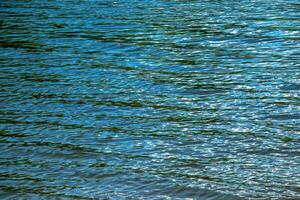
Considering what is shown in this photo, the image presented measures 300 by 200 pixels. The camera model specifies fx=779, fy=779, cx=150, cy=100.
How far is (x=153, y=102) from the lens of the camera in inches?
456

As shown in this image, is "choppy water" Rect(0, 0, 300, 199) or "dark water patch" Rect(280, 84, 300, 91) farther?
"dark water patch" Rect(280, 84, 300, 91)

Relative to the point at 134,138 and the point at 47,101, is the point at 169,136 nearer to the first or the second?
the point at 134,138

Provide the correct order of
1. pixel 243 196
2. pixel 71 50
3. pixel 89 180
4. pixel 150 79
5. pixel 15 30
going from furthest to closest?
pixel 15 30
pixel 71 50
pixel 150 79
pixel 89 180
pixel 243 196

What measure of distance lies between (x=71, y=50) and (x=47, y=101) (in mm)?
3033

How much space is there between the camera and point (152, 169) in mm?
9102

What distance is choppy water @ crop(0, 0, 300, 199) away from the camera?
8844mm

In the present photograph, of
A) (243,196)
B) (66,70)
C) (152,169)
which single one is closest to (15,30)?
(66,70)

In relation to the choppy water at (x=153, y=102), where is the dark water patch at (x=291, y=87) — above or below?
below

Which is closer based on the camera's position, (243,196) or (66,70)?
(243,196)

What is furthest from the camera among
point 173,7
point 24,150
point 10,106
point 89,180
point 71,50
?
point 173,7

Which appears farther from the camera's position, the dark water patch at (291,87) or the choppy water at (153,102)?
the dark water patch at (291,87)

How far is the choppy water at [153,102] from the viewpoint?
29.0 ft

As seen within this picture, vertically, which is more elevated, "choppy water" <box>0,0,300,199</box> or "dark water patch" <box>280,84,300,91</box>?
"choppy water" <box>0,0,300,199</box>

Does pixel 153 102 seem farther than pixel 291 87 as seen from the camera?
No
